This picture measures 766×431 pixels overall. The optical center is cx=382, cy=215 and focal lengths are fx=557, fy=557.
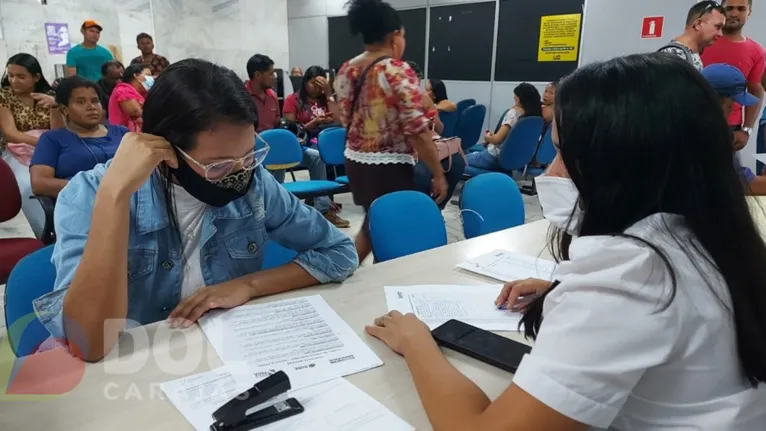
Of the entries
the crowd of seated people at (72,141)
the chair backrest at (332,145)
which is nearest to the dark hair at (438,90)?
the chair backrest at (332,145)

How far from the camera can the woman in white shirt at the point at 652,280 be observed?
0.69 metres

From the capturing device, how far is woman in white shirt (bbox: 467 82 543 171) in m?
4.71

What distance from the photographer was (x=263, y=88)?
502 centimetres

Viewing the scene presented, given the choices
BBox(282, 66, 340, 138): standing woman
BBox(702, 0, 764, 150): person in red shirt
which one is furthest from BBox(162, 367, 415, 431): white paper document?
BBox(282, 66, 340, 138): standing woman

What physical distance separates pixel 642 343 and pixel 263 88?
4.74 m

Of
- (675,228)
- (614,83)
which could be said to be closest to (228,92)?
(614,83)

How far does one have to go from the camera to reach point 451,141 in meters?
3.10

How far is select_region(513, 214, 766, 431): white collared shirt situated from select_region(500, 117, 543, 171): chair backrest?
12.9 ft

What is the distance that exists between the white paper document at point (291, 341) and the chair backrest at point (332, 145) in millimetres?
2979

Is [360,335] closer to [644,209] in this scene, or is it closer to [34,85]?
[644,209]

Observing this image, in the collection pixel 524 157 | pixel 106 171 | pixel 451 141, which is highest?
pixel 106 171

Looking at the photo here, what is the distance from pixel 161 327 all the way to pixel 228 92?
1.71 ft

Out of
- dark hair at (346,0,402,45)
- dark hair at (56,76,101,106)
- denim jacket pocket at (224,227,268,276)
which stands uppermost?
dark hair at (346,0,402,45)

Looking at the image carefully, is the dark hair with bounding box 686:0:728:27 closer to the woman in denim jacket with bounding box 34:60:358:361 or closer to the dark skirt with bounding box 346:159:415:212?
the dark skirt with bounding box 346:159:415:212
